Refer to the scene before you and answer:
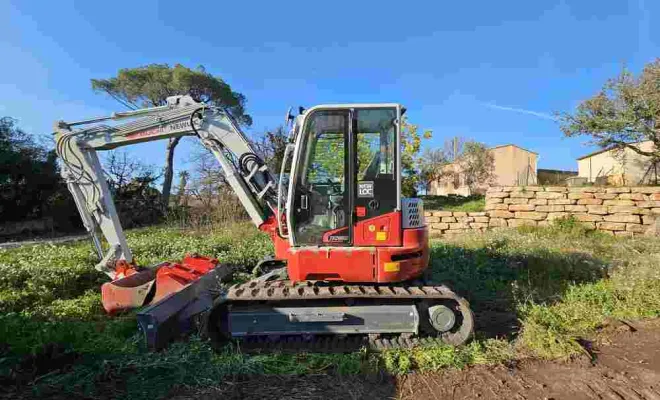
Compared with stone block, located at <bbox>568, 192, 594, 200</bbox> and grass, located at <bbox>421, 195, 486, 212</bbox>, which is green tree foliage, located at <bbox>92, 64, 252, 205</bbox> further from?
stone block, located at <bbox>568, 192, 594, 200</bbox>

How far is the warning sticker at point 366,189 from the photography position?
14.1 ft

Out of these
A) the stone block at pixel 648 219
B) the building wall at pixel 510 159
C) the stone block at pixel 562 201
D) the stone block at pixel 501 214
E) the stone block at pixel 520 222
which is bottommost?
the stone block at pixel 520 222

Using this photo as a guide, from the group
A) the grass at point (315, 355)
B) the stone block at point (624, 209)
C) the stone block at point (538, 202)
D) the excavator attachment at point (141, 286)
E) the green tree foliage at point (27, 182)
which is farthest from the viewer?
the green tree foliage at point (27, 182)

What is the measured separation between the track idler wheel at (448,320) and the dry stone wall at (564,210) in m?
9.56

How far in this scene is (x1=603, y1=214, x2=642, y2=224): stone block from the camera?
38.4 feet

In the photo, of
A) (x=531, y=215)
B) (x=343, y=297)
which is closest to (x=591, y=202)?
(x=531, y=215)

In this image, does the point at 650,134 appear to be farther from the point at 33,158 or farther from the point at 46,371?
the point at 33,158

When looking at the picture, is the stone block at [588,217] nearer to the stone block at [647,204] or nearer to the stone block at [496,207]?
the stone block at [647,204]

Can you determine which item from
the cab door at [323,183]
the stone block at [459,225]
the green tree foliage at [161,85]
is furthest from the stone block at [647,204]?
the green tree foliage at [161,85]

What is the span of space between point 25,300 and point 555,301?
26.7ft

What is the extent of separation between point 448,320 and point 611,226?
1066cm

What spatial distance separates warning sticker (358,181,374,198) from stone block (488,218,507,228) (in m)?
10.3

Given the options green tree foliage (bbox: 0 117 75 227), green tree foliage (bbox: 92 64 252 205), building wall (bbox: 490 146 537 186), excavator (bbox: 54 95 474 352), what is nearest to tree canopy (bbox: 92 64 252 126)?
green tree foliage (bbox: 92 64 252 205)

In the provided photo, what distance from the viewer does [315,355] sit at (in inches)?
158
